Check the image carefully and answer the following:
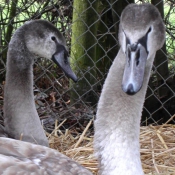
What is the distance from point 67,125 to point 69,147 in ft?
1.57

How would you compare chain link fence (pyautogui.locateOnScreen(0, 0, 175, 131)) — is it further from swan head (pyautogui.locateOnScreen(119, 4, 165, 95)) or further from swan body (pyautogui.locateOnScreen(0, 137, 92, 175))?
swan body (pyautogui.locateOnScreen(0, 137, 92, 175))

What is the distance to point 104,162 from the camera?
172 centimetres

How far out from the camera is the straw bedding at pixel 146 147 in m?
2.32

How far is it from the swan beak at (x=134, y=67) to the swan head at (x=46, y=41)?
0.98 metres

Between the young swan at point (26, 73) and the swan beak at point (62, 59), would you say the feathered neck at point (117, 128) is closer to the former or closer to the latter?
the young swan at point (26, 73)

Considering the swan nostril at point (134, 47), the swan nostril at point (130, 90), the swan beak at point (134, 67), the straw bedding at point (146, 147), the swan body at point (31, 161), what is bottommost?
the straw bedding at point (146, 147)

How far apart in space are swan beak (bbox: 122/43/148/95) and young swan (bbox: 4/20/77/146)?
94 centimetres

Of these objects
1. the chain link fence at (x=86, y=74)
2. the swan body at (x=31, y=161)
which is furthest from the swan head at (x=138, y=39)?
the chain link fence at (x=86, y=74)

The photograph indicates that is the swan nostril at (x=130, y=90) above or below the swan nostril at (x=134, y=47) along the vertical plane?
below

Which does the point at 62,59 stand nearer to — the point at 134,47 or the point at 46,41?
the point at 46,41

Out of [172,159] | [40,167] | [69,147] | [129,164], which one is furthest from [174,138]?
[40,167]

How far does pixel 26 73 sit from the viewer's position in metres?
2.52

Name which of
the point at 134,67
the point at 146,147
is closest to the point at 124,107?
the point at 134,67

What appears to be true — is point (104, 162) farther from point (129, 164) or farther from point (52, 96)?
point (52, 96)
